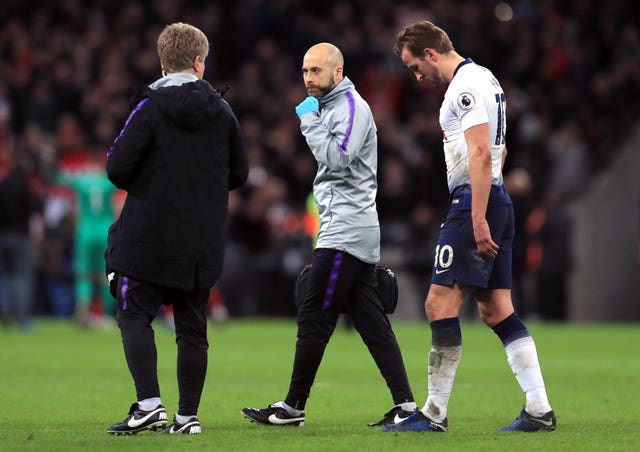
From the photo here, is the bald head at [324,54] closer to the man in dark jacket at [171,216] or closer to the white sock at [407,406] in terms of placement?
the man in dark jacket at [171,216]

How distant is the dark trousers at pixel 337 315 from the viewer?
8.07 meters

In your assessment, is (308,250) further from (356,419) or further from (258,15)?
(356,419)

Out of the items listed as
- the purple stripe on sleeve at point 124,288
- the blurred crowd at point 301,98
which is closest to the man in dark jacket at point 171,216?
the purple stripe on sleeve at point 124,288

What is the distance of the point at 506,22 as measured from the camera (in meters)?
27.9

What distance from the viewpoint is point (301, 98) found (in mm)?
26250

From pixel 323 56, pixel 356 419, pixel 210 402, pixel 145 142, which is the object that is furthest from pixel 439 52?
pixel 210 402

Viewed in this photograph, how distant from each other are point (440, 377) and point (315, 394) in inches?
108

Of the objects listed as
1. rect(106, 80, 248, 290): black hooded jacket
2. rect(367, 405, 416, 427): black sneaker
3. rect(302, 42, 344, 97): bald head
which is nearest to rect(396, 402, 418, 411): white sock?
rect(367, 405, 416, 427): black sneaker

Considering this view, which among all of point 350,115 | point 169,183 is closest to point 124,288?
point 169,183

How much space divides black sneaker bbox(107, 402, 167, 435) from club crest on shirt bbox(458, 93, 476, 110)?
2.35 m

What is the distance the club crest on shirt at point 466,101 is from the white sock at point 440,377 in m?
1.35

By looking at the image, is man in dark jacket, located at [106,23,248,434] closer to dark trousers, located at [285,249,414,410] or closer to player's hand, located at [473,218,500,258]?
dark trousers, located at [285,249,414,410]

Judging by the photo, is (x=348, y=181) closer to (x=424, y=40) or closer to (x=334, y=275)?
(x=334, y=275)

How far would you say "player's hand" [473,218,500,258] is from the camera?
24.6ft
